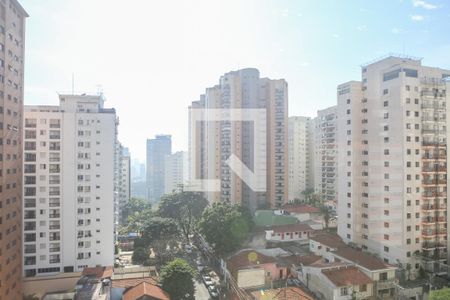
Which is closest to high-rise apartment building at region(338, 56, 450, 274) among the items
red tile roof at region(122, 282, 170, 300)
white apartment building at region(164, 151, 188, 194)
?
red tile roof at region(122, 282, 170, 300)

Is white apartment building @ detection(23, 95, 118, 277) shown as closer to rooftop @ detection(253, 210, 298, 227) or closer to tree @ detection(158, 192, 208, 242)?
tree @ detection(158, 192, 208, 242)

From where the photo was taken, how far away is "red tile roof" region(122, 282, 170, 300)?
5.98 m

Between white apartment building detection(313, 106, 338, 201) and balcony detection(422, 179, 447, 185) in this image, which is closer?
balcony detection(422, 179, 447, 185)

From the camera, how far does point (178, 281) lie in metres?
6.39

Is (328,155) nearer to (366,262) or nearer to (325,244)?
(325,244)

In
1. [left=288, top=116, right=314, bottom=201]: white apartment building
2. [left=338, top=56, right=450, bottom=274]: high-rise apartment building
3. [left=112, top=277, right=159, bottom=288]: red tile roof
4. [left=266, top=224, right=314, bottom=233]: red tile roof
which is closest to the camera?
[left=112, top=277, right=159, bottom=288]: red tile roof

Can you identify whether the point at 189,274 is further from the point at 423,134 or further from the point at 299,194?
the point at 299,194

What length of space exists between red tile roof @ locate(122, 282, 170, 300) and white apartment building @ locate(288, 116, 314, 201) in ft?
41.3

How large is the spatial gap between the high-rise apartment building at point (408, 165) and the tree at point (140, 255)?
21.3 feet

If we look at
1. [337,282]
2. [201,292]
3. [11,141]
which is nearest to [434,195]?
[337,282]

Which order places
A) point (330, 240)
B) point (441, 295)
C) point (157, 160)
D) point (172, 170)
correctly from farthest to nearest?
1. point (157, 160)
2. point (172, 170)
3. point (330, 240)
4. point (441, 295)

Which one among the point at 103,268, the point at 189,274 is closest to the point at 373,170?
the point at 189,274

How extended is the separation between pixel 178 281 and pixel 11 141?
4459 millimetres

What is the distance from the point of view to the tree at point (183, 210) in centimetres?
1317
